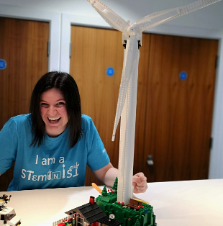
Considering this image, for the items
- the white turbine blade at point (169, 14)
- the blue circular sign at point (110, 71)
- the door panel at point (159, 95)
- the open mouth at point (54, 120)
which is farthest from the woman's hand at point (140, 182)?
the blue circular sign at point (110, 71)

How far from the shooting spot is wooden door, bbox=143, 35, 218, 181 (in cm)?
226

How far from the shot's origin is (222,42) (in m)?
2.32

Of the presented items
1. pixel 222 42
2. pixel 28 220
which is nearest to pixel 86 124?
pixel 28 220

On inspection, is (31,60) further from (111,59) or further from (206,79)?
(206,79)

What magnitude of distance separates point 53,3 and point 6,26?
40 cm

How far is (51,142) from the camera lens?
1.22 metres

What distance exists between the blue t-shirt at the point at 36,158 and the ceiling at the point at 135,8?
43.8 inches

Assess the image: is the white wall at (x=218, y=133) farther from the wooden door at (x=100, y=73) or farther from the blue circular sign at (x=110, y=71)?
the blue circular sign at (x=110, y=71)

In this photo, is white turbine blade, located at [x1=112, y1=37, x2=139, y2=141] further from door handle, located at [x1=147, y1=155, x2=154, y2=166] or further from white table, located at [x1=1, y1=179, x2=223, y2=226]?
door handle, located at [x1=147, y1=155, x2=154, y2=166]

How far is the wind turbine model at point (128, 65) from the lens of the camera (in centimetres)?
75

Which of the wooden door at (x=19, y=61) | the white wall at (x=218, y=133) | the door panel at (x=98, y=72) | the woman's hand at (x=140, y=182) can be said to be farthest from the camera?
the white wall at (x=218, y=133)

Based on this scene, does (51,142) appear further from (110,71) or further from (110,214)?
(110,71)

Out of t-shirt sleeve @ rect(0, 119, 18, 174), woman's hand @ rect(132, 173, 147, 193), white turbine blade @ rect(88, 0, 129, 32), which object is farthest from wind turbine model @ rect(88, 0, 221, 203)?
t-shirt sleeve @ rect(0, 119, 18, 174)

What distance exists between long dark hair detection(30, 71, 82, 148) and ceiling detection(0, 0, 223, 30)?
1.04m
